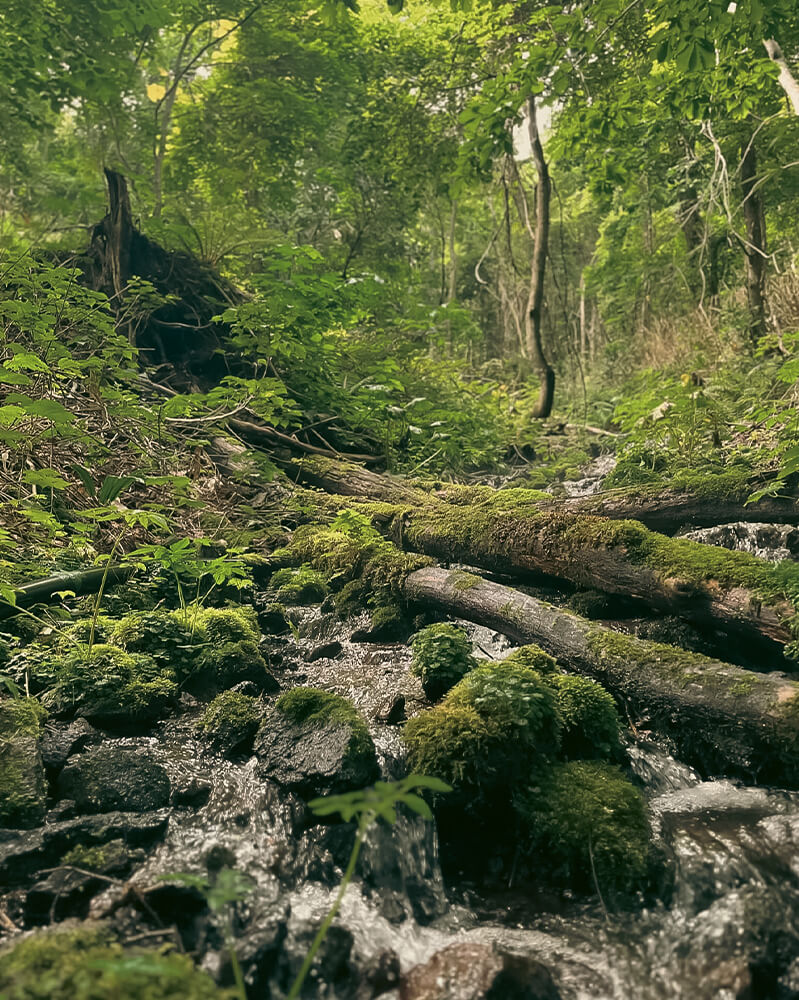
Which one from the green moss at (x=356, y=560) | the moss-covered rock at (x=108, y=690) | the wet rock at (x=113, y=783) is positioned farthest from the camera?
the green moss at (x=356, y=560)

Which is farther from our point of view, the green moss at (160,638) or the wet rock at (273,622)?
the wet rock at (273,622)

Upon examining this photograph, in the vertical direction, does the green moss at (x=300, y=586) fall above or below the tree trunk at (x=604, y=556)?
below

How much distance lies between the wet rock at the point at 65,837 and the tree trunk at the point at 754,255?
1062 centimetres

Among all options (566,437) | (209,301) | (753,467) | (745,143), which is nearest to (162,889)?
(753,467)

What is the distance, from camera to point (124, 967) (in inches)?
53.0

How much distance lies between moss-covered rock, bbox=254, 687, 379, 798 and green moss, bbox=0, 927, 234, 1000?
116 centimetres

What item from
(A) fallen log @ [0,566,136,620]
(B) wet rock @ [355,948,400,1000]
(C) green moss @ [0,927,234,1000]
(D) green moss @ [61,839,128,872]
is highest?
(A) fallen log @ [0,566,136,620]

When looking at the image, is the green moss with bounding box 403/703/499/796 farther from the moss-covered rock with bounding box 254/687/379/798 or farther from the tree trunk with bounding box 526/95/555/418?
the tree trunk with bounding box 526/95/555/418

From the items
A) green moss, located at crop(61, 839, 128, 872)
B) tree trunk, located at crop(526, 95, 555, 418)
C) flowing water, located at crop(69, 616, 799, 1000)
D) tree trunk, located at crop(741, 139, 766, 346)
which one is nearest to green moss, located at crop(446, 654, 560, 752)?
flowing water, located at crop(69, 616, 799, 1000)

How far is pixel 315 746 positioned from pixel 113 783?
901 mm

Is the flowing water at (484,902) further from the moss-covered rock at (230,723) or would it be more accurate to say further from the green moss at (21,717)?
the green moss at (21,717)

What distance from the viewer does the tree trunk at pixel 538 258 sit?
35.2 feet

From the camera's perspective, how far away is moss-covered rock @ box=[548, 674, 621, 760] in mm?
3215

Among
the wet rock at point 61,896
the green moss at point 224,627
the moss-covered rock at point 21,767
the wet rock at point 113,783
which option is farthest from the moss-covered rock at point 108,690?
the wet rock at point 61,896
